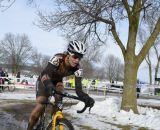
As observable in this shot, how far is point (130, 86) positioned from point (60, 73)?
1010cm

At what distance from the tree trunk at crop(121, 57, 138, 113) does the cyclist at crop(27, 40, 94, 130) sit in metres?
9.61

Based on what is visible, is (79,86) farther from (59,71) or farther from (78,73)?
(59,71)

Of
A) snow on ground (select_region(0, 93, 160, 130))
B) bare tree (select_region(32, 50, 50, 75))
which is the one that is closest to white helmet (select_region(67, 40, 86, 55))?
snow on ground (select_region(0, 93, 160, 130))

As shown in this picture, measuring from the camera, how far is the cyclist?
6.03 metres

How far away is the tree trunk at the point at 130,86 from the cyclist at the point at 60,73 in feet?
31.5

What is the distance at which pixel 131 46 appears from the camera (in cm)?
1625

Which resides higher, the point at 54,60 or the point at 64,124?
the point at 54,60

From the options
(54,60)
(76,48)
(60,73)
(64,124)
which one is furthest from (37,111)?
(76,48)

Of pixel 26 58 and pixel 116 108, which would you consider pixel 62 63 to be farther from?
pixel 26 58

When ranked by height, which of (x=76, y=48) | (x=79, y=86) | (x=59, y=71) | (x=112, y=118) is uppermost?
(x=76, y=48)

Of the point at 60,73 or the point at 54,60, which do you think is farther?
the point at 60,73

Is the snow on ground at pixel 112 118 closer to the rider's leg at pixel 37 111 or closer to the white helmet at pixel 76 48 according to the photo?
the rider's leg at pixel 37 111

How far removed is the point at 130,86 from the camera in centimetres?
1645

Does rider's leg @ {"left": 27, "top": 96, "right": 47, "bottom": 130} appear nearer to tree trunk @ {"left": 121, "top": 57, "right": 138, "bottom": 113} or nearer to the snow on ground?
the snow on ground
